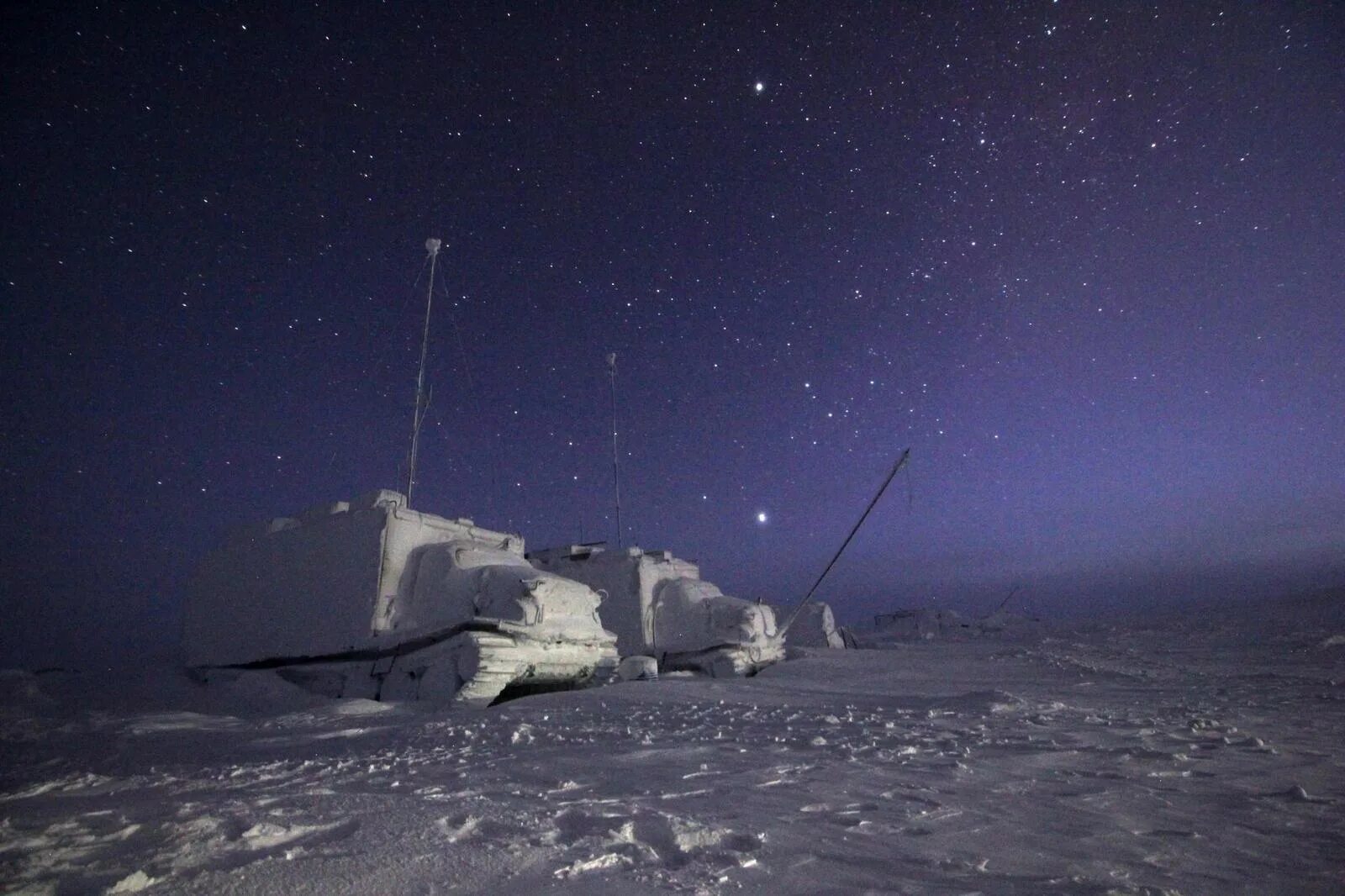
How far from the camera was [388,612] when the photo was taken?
43.1 ft

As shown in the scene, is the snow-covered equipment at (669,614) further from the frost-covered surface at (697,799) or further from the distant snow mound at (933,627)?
the distant snow mound at (933,627)

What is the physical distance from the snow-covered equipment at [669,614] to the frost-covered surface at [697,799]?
1052 cm

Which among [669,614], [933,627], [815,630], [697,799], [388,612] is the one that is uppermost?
[388,612]

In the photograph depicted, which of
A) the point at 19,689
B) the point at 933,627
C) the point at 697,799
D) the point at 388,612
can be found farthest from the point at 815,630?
the point at 697,799

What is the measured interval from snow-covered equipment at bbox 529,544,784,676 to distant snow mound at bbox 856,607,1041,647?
75.9 feet

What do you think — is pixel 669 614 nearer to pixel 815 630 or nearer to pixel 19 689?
pixel 815 630

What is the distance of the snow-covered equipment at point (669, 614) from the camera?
19.2 metres

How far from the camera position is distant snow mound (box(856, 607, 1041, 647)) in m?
41.9

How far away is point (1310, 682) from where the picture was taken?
1013cm

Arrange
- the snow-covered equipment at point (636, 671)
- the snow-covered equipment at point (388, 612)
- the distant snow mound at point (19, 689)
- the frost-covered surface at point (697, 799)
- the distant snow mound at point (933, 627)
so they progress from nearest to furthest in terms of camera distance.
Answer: the frost-covered surface at point (697, 799) < the distant snow mound at point (19, 689) < the snow-covered equipment at point (388, 612) < the snow-covered equipment at point (636, 671) < the distant snow mound at point (933, 627)

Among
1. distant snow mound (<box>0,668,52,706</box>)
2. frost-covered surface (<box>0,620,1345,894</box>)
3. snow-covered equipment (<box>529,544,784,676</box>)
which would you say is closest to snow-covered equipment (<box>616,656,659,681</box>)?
snow-covered equipment (<box>529,544,784,676</box>)

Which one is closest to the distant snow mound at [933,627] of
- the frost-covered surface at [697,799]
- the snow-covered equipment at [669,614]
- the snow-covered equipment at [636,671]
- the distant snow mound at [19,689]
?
the snow-covered equipment at [669,614]

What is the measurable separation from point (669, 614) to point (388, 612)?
32.9ft

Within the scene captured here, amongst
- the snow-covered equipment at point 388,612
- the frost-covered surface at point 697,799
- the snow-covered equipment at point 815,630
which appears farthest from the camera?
the snow-covered equipment at point 815,630
